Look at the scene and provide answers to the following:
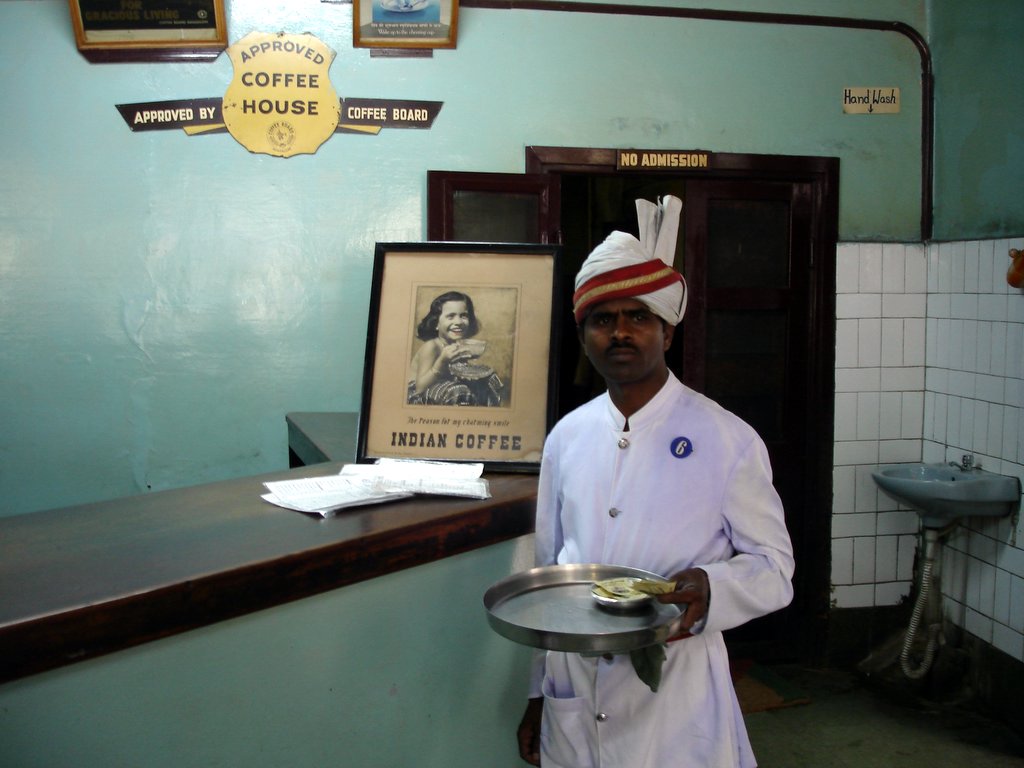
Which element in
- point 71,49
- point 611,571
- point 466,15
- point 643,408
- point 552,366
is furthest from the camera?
point 466,15

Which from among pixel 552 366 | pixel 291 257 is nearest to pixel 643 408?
pixel 552 366

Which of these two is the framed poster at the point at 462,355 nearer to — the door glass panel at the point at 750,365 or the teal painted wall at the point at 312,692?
the teal painted wall at the point at 312,692

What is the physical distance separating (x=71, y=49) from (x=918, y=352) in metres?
3.74

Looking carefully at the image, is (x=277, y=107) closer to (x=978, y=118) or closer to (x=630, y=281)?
(x=630, y=281)

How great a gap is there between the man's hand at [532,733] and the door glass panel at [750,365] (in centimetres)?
245

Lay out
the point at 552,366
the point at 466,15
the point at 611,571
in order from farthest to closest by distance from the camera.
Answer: the point at 466,15, the point at 552,366, the point at 611,571

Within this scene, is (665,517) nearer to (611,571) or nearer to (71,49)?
(611,571)

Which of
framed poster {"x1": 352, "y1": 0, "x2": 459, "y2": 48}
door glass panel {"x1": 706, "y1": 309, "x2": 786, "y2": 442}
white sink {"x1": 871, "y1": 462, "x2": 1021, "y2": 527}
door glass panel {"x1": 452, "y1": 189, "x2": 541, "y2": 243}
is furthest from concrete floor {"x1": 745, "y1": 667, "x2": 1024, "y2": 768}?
framed poster {"x1": 352, "y1": 0, "x2": 459, "y2": 48}

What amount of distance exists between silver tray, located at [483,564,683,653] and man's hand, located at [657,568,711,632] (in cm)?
2

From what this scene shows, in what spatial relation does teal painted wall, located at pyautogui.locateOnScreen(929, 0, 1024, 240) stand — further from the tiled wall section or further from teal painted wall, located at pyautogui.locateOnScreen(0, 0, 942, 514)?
teal painted wall, located at pyautogui.locateOnScreen(0, 0, 942, 514)

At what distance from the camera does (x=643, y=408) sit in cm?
163

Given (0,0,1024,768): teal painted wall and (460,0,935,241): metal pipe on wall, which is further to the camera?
(460,0,935,241): metal pipe on wall

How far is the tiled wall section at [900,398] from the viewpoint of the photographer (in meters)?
3.77

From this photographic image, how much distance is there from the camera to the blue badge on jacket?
1.55m
